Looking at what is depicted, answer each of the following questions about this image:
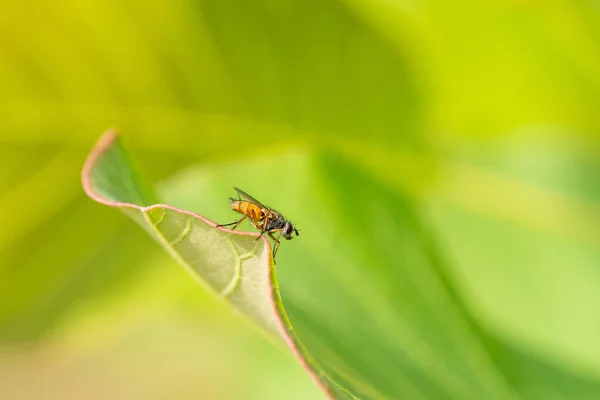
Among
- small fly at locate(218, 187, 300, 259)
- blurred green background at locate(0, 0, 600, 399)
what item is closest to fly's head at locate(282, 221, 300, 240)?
small fly at locate(218, 187, 300, 259)

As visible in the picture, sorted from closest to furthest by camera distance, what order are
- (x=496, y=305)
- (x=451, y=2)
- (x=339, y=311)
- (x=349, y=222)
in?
(x=339, y=311) → (x=349, y=222) → (x=496, y=305) → (x=451, y=2)

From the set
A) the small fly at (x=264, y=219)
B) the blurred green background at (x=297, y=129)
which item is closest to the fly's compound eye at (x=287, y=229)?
the small fly at (x=264, y=219)

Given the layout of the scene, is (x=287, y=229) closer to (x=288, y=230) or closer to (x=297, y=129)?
(x=288, y=230)

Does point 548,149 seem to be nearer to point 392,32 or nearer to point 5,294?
point 392,32

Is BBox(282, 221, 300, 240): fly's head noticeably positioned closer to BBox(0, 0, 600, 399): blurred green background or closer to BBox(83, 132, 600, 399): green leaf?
BBox(83, 132, 600, 399): green leaf

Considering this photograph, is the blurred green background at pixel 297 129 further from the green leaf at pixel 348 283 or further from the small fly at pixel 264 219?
the small fly at pixel 264 219

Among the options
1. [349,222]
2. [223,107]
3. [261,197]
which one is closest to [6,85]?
[223,107]

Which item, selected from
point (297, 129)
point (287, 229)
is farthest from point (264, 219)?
point (297, 129)
